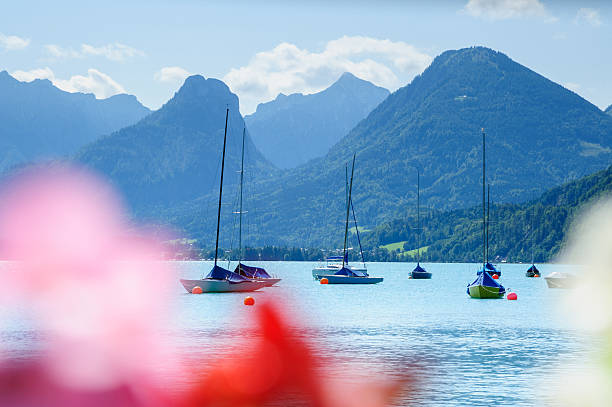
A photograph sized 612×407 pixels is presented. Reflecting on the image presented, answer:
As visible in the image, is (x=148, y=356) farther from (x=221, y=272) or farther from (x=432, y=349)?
(x=221, y=272)

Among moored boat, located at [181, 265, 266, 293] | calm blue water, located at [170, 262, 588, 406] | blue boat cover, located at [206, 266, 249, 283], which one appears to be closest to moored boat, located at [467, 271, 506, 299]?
calm blue water, located at [170, 262, 588, 406]

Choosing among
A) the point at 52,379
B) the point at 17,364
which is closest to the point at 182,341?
the point at 17,364

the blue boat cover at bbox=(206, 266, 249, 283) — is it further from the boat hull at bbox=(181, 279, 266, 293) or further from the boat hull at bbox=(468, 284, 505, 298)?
the boat hull at bbox=(468, 284, 505, 298)

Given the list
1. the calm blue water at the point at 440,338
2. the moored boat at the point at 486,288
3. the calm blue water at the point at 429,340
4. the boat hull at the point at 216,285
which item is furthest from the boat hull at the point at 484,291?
the boat hull at the point at 216,285

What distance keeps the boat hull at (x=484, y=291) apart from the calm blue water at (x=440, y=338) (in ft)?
3.70

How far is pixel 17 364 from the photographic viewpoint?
4919 cm

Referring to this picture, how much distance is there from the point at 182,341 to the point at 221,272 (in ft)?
168

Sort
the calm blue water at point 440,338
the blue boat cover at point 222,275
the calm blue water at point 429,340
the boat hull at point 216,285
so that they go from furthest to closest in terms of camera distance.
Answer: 1. the blue boat cover at point 222,275
2. the boat hull at point 216,285
3. the calm blue water at point 429,340
4. the calm blue water at point 440,338

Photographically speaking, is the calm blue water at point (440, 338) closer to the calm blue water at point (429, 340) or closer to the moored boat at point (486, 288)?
the calm blue water at point (429, 340)

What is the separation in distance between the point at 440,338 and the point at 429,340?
6.65ft

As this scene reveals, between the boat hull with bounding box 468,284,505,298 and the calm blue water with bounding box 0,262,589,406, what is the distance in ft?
4.32

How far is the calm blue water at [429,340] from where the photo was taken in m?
41.5

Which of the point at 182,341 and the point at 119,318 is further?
the point at 119,318

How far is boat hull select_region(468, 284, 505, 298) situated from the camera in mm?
113188
